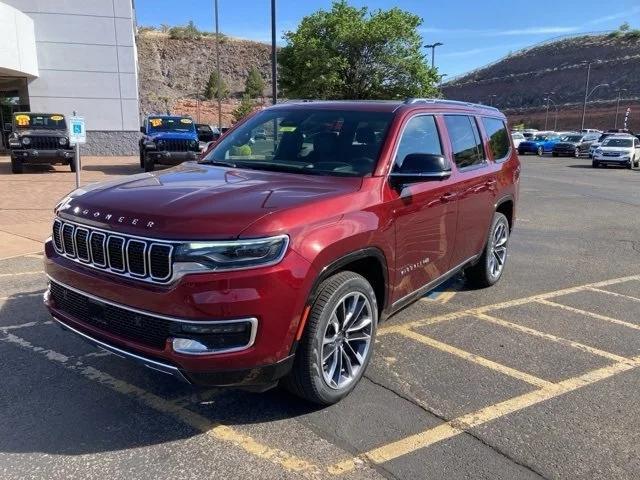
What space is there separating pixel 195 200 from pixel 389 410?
69.1 inches

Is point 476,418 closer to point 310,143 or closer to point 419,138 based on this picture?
point 419,138

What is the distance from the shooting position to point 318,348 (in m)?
3.26

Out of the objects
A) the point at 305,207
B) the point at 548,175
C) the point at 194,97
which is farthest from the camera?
the point at 194,97

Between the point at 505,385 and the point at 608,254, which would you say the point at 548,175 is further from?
the point at 505,385

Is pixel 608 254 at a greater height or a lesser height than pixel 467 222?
lesser

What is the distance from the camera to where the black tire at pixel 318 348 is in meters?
3.23

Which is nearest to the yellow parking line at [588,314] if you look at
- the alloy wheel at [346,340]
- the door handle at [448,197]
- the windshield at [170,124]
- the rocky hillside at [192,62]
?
the door handle at [448,197]

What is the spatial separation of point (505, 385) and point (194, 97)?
82.5m

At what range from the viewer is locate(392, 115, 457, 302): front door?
13.1 feet

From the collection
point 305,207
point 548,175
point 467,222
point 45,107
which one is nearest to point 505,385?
point 467,222

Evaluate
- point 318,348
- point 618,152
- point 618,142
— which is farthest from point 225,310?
point 618,142

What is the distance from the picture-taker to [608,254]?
842cm

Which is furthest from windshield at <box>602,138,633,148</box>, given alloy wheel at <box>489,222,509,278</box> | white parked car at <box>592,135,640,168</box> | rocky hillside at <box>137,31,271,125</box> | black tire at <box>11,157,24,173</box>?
rocky hillside at <box>137,31,271,125</box>

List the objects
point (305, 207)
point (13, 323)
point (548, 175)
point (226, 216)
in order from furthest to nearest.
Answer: point (548, 175)
point (13, 323)
point (305, 207)
point (226, 216)
